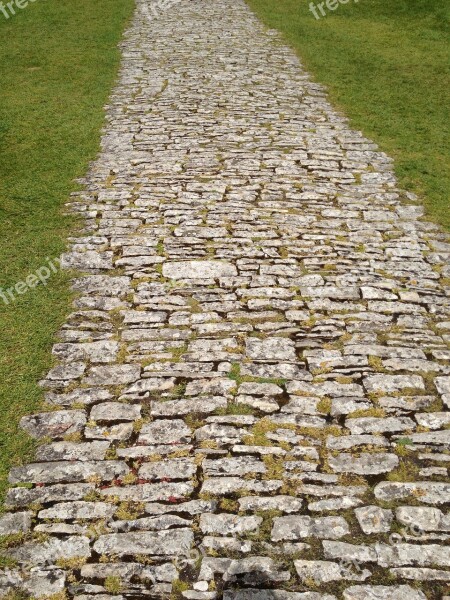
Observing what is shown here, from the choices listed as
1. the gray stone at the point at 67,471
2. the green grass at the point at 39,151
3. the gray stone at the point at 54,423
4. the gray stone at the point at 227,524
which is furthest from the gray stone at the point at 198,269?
the gray stone at the point at 227,524

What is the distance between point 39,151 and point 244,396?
6609 millimetres

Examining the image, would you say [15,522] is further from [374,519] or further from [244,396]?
[374,519]

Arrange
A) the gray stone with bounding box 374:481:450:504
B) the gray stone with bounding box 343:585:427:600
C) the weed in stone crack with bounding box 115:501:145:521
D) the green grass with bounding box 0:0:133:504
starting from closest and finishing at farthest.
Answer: the gray stone with bounding box 343:585:427:600 → the weed in stone crack with bounding box 115:501:145:521 → the gray stone with bounding box 374:481:450:504 → the green grass with bounding box 0:0:133:504

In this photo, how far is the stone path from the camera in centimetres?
350

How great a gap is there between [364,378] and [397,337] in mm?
730

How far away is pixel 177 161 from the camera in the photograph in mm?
8992

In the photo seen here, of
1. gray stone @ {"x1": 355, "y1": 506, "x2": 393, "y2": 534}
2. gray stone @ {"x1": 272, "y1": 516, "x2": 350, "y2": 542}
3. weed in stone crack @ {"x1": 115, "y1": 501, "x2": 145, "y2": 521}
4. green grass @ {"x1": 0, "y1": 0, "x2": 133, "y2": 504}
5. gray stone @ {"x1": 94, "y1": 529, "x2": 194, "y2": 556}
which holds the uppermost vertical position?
green grass @ {"x1": 0, "y1": 0, "x2": 133, "y2": 504}

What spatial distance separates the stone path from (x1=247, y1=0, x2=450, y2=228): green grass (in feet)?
2.13


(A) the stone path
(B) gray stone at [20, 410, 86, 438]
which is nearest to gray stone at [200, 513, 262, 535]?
(A) the stone path

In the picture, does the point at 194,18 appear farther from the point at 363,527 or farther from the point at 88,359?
the point at 363,527

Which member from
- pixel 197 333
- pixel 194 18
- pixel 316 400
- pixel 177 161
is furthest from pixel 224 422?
pixel 194 18

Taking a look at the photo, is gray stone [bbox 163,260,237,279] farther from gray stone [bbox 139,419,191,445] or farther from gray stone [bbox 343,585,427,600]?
gray stone [bbox 343,585,427,600]

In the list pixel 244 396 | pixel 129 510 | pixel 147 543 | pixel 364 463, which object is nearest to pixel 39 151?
pixel 244 396

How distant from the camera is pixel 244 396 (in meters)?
4.67
